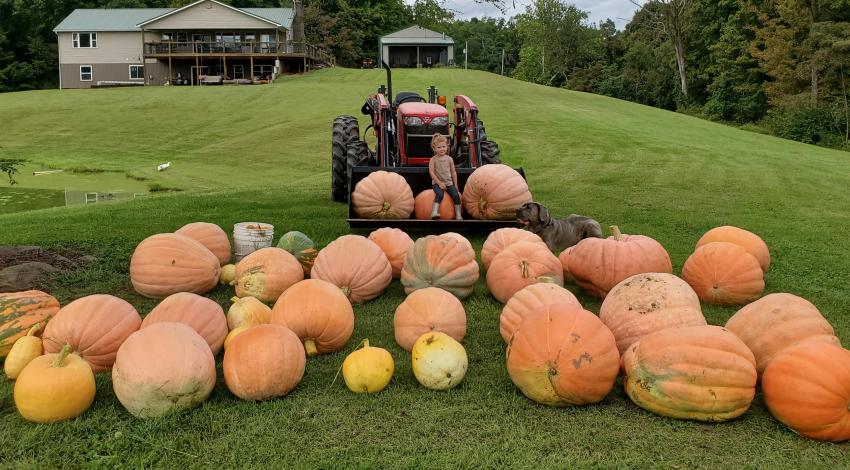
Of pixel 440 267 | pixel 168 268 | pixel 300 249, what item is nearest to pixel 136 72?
pixel 300 249

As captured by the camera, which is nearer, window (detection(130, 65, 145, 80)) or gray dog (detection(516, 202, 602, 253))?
gray dog (detection(516, 202, 602, 253))

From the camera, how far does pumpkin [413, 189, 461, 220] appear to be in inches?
285

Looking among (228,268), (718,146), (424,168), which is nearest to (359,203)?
(424,168)

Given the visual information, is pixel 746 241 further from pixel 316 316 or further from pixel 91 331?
pixel 91 331

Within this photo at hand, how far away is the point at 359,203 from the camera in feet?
22.9

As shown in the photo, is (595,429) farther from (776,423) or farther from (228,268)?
(228,268)

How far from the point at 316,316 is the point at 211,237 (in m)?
2.25

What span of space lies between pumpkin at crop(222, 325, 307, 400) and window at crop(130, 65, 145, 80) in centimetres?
5034

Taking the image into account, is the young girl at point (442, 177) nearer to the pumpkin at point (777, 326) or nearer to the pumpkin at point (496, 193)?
the pumpkin at point (496, 193)

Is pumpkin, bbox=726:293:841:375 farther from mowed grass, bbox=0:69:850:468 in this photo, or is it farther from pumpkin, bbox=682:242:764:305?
pumpkin, bbox=682:242:764:305

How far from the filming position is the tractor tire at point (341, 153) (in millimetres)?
9180

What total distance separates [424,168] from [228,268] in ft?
9.88

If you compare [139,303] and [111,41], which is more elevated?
[111,41]

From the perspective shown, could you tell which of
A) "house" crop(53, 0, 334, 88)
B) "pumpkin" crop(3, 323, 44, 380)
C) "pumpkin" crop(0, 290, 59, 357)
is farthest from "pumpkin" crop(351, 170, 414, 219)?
"house" crop(53, 0, 334, 88)
